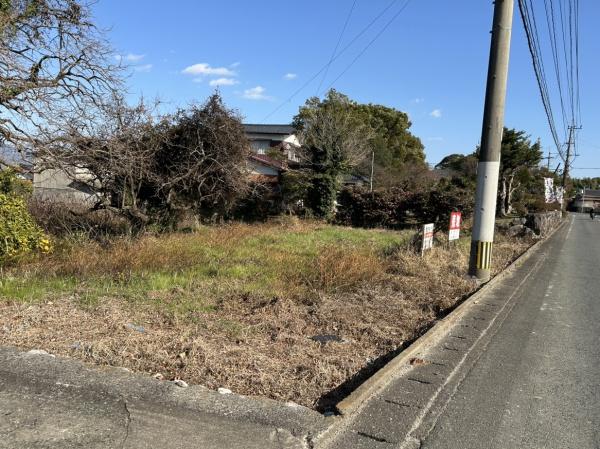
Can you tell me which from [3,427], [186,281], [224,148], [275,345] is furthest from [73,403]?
[224,148]

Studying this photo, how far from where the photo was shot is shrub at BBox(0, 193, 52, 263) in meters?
7.55

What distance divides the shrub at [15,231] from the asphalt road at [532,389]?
681 cm

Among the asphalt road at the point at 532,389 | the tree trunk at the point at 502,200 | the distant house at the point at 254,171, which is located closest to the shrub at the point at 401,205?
the distant house at the point at 254,171

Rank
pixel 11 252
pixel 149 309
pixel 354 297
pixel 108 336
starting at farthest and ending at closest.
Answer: pixel 11 252 < pixel 354 297 < pixel 149 309 < pixel 108 336

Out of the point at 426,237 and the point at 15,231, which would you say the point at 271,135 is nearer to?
the point at 426,237

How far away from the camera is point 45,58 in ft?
37.4

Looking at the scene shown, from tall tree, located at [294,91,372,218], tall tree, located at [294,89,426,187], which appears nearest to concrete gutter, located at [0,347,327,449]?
tall tree, located at [294,91,372,218]

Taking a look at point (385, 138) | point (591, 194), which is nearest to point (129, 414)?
point (385, 138)

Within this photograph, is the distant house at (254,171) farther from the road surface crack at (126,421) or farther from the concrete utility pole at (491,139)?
the concrete utility pole at (491,139)

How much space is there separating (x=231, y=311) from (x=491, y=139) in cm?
579

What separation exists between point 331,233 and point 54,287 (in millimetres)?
11829

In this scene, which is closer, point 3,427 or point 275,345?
point 3,427

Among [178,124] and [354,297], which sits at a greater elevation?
[178,124]

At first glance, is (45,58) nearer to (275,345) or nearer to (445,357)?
(275,345)
